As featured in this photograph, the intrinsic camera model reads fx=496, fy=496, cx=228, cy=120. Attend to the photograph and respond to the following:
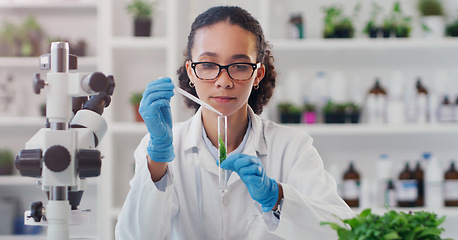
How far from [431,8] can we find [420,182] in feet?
3.49

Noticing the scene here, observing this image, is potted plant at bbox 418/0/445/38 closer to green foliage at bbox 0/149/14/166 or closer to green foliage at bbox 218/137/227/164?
green foliage at bbox 218/137/227/164

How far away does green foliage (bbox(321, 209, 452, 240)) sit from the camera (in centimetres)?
87

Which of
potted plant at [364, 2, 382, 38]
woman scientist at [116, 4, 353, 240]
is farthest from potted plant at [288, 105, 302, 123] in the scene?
woman scientist at [116, 4, 353, 240]

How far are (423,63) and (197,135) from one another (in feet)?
6.93

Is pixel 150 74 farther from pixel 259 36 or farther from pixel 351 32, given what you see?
pixel 259 36

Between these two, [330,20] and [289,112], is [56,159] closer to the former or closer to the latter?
[289,112]

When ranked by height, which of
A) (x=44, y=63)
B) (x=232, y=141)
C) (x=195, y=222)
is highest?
(x=44, y=63)

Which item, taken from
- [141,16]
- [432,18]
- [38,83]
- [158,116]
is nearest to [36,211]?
[38,83]

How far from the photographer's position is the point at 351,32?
9.83 ft

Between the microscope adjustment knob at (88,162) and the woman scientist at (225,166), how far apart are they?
0.36 m

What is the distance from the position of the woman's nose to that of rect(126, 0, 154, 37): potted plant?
5.80 feet

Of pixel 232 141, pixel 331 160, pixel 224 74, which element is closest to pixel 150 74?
pixel 331 160

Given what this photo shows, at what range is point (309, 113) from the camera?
117 inches

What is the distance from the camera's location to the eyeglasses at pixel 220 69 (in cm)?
139
